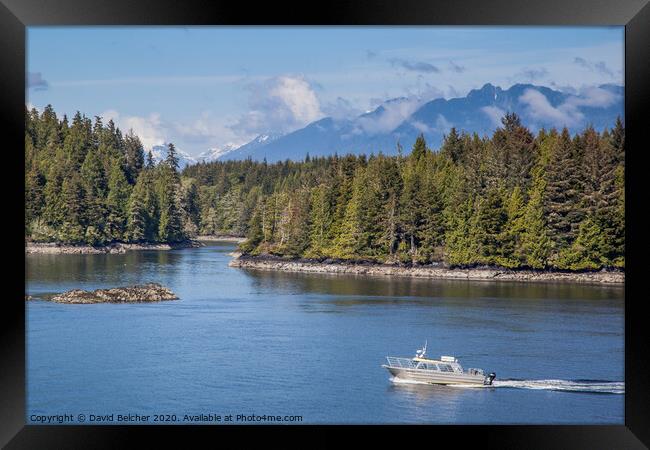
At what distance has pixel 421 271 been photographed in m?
32.0

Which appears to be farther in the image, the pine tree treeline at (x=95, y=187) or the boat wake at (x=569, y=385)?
the pine tree treeline at (x=95, y=187)

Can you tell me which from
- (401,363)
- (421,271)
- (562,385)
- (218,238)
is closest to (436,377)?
(401,363)

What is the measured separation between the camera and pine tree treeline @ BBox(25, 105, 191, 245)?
34.5m

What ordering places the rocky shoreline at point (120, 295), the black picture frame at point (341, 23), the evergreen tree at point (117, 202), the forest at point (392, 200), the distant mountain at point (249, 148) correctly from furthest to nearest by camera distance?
the distant mountain at point (249, 148) < the evergreen tree at point (117, 202) < the forest at point (392, 200) < the rocky shoreline at point (120, 295) < the black picture frame at point (341, 23)

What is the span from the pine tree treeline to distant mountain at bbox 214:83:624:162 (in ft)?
14.1

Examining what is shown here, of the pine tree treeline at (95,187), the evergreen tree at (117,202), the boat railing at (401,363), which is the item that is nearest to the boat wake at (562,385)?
the boat railing at (401,363)

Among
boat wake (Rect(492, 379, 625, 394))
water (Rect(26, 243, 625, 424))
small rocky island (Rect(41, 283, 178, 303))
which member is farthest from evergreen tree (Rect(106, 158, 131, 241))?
boat wake (Rect(492, 379, 625, 394))

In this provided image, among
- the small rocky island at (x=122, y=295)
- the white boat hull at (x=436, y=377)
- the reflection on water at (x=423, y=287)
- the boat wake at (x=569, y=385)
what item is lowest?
the boat wake at (x=569, y=385)

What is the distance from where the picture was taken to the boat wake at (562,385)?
14.6 meters

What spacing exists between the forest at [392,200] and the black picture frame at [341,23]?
18.5 metres

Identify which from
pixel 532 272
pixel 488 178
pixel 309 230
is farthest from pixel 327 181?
pixel 532 272

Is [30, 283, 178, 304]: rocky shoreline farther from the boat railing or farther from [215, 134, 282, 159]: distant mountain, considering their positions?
[215, 134, 282, 159]: distant mountain

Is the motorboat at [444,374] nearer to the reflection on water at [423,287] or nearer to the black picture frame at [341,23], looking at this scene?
the black picture frame at [341,23]

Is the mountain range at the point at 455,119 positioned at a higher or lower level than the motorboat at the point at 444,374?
higher
